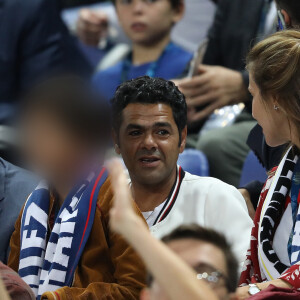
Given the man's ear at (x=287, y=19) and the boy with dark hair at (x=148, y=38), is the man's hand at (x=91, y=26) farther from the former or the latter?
the man's ear at (x=287, y=19)

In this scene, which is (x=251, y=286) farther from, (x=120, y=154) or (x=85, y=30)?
(x=85, y=30)

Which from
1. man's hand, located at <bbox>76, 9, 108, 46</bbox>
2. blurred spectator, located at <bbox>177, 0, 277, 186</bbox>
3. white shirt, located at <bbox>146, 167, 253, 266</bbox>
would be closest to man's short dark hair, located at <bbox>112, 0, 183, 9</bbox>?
blurred spectator, located at <bbox>177, 0, 277, 186</bbox>

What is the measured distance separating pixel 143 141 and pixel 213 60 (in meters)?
1.34

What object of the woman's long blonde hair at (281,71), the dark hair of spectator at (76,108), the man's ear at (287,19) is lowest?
the dark hair of spectator at (76,108)

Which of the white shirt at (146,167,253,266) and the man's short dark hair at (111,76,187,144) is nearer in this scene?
the white shirt at (146,167,253,266)

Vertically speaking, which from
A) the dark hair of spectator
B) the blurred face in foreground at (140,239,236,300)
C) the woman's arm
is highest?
the dark hair of spectator

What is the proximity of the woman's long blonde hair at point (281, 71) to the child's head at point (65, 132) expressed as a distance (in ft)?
1.44

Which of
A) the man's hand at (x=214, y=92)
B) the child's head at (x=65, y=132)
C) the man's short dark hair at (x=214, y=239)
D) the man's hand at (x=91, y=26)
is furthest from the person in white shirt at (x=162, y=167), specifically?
the man's hand at (x=91, y=26)

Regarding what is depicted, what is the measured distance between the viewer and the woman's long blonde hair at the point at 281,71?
7.24 feet

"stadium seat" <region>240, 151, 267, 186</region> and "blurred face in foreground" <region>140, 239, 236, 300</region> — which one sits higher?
"blurred face in foreground" <region>140, 239, 236, 300</region>

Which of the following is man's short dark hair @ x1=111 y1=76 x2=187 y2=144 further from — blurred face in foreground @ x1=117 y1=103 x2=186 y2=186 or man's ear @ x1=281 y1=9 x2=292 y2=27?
man's ear @ x1=281 y1=9 x2=292 y2=27

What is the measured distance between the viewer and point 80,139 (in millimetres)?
2201

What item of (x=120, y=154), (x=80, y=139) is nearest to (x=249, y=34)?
(x=120, y=154)

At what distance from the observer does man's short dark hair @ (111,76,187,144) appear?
243 centimetres
